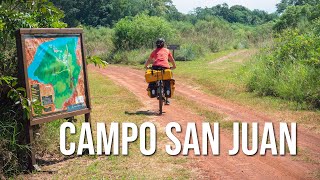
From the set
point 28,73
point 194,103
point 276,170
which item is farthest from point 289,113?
point 28,73

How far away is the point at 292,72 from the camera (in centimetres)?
1226

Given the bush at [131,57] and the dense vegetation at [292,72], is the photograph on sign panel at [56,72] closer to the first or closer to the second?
the dense vegetation at [292,72]

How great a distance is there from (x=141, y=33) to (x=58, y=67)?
2926cm

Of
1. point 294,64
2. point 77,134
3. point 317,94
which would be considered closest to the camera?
point 77,134

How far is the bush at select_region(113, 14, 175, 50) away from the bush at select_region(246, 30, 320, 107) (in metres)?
20.4

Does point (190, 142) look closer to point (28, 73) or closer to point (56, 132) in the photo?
point (56, 132)

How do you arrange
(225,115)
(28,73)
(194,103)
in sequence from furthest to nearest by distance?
1. (194,103)
2. (225,115)
3. (28,73)

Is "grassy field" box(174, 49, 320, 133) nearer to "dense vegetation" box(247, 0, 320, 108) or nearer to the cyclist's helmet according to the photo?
"dense vegetation" box(247, 0, 320, 108)

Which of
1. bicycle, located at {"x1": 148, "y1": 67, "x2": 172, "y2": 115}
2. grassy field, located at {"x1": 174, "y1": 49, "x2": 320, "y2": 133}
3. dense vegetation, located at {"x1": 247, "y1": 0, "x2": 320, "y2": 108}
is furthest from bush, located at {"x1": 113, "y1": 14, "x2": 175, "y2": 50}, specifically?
bicycle, located at {"x1": 148, "y1": 67, "x2": 172, "y2": 115}

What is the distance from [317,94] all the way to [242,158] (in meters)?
5.06

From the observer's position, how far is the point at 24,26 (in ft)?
20.4

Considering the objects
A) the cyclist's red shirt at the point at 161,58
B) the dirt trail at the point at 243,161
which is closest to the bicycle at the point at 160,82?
the cyclist's red shirt at the point at 161,58

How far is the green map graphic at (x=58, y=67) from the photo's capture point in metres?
6.01

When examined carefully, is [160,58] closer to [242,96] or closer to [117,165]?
[242,96]
